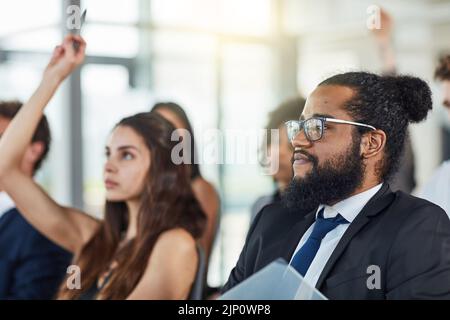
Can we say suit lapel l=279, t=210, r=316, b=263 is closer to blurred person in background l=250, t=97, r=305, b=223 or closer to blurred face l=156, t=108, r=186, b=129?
blurred person in background l=250, t=97, r=305, b=223

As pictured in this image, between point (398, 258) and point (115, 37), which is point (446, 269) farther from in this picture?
point (115, 37)

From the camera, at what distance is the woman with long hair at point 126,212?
7.01 feet

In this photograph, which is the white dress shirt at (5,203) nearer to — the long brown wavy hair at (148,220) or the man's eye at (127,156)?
the long brown wavy hair at (148,220)

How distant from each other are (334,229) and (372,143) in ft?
0.66

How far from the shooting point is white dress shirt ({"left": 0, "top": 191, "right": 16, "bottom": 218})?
8.55 feet

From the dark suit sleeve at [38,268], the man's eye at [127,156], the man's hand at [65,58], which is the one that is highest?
the man's hand at [65,58]

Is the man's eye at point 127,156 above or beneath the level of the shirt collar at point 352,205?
above

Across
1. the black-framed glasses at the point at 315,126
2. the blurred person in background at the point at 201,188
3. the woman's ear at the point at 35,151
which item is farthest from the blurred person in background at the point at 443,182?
the woman's ear at the point at 35,151

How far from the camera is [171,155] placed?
231 centimetres

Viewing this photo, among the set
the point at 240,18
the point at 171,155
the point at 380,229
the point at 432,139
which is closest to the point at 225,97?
the point at 240,18

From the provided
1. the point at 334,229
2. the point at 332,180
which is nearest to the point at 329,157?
the point at 332,180

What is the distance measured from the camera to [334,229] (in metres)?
1.55

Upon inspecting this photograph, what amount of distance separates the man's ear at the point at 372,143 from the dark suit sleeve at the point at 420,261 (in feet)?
0.65

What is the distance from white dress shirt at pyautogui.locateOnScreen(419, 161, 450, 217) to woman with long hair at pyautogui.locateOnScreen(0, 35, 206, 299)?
69 centimetres
